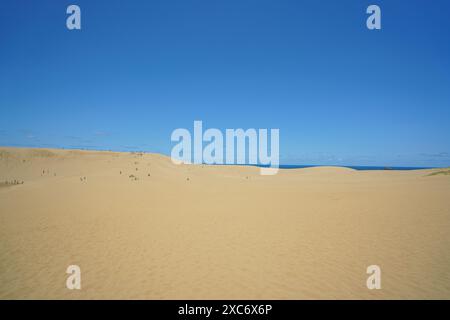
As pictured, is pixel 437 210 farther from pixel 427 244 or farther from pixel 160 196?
pixel 160 196

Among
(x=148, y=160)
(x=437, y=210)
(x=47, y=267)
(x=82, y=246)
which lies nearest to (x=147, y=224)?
(x=82, y=246)

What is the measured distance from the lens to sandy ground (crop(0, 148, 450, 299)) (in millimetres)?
5914

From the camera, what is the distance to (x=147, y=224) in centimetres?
1106

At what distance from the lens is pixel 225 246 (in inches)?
334

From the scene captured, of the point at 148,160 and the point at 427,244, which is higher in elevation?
the point at 148,160

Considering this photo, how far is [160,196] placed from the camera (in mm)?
17922

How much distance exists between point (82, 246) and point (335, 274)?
28.7 ft

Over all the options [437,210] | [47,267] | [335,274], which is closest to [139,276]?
[47,267]

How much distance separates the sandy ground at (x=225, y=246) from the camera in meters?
5.91

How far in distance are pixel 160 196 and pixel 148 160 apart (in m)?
21.0
